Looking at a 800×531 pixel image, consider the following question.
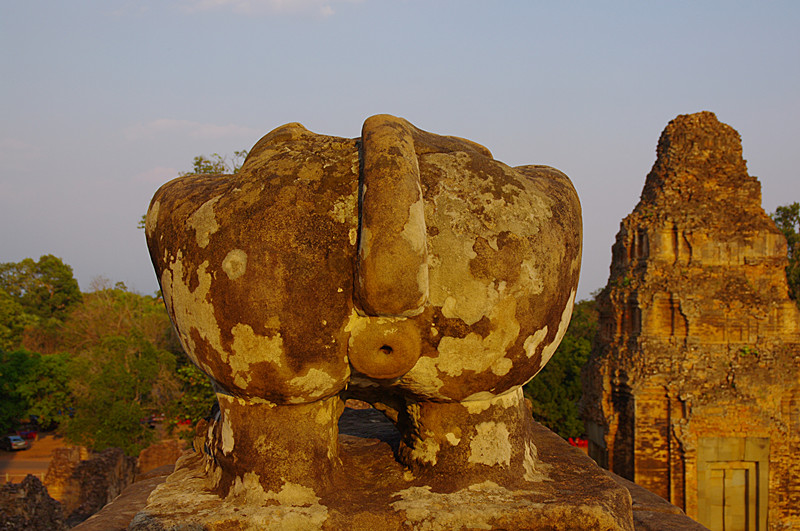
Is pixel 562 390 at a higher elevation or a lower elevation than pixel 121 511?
lower

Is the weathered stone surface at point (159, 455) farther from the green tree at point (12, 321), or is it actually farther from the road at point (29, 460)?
the green tree at point (12, 321)

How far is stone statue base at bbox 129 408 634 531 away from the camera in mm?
2229

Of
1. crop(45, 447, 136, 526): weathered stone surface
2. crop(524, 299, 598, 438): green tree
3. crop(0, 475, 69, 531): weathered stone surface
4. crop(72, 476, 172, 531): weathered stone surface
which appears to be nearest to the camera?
crop(72, 476, 172, 531): weathered stone surface

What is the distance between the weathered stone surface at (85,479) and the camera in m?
13.7

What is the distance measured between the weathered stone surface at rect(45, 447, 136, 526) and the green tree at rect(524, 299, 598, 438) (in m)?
10.8

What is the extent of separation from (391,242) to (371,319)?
33 cm

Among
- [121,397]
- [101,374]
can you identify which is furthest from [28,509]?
[101,374]

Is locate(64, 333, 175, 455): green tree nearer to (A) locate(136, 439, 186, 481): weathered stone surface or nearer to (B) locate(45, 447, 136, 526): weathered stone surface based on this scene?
(B) locate(45, 447, 136, 526): weathered stone surface

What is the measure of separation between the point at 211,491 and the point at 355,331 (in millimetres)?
955

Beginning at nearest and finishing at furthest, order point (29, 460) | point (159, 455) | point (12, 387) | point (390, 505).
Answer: point (390, 505)
point (159, 455)
point (29, 460)
point (12, 387)

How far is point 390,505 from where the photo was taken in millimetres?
2316

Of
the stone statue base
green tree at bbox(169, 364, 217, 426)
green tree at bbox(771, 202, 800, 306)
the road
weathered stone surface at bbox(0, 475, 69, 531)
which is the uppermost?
green tree at bbox(771, 202, 800, 306)

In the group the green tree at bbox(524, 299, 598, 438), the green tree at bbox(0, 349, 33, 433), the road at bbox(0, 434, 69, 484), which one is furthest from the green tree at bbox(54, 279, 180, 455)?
the green tree at bbox(524, 299, 598, 438)

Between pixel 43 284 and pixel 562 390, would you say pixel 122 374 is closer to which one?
pixel 562 390
